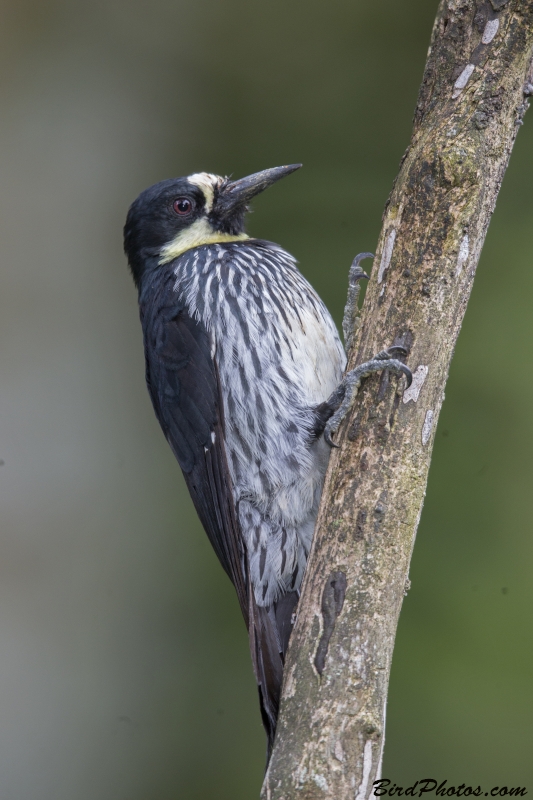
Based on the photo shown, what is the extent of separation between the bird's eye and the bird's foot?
112 cm

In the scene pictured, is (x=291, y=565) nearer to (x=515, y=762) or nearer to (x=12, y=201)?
(x=515, y=762)

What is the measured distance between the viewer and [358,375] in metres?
1.78

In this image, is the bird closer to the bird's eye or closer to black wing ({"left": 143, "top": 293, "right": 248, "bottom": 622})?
black wing ({"left": 143, "top": 293, "right": 248, "bottom": 622})

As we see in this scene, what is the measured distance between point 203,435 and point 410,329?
0.89 meters

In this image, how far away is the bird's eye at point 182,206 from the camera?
279 centimetres

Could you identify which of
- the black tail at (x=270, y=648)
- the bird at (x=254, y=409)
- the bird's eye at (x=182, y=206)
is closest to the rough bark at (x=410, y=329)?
the bird at (x=254, y=409)

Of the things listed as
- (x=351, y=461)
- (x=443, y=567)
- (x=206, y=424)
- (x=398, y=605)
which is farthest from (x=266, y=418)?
(x=443, y=567)

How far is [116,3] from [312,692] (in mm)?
3995

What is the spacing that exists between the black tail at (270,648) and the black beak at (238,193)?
1378mm

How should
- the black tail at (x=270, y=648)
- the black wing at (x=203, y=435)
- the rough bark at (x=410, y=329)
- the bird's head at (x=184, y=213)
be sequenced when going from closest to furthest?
the rough bark at (x=410, y=329) < the black tail at (x=270, y=648) < the black wing at (x=203, y=435) < the bird's head at (x=184, y=213)

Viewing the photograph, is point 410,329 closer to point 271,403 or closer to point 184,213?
point 271,403

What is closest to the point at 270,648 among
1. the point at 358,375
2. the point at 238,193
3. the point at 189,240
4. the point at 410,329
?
the point at 358,375

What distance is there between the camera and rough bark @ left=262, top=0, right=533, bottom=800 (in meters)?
1.62

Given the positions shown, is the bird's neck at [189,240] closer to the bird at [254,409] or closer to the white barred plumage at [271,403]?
the bird at [254,409]
